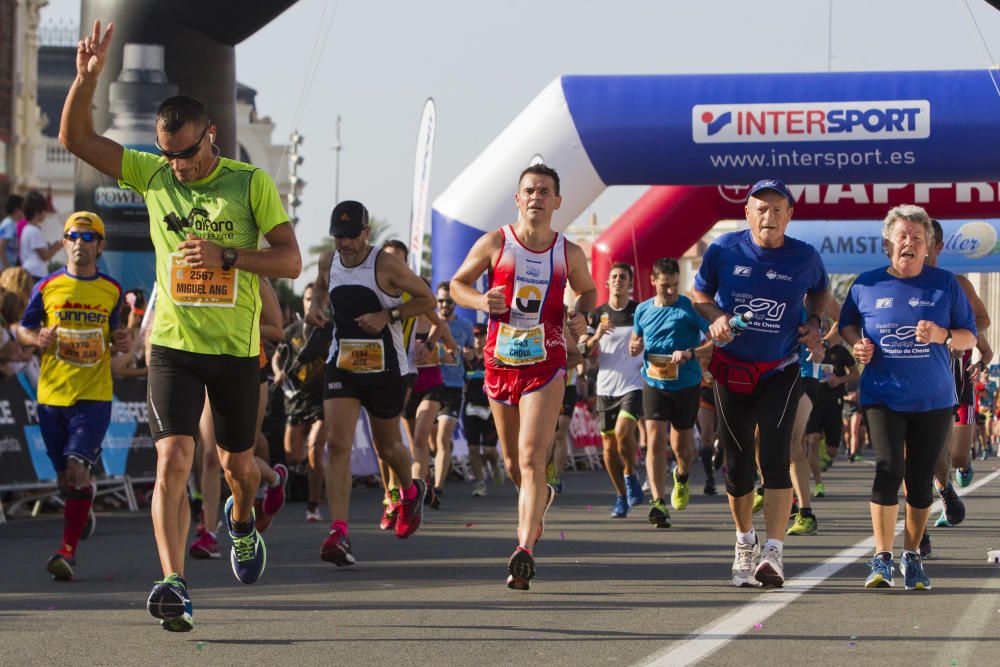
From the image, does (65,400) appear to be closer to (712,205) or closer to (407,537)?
(407,537)

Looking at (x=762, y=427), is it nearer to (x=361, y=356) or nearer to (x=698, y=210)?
(x=361, y=356)

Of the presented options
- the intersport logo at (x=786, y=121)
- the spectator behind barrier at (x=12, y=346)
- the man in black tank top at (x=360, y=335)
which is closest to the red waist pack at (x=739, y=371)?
the man in black tank top at (x=360, y=335)

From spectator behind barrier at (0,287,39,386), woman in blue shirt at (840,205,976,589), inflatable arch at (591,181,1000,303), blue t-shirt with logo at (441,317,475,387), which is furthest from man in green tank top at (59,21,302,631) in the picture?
inflatable arch at (591,181,1000,303)

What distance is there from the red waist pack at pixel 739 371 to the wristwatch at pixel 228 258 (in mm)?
2859

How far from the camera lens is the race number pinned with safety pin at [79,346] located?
9523 millimetres

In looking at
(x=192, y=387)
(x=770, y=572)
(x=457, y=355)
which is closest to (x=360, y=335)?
(x=770, y=572)

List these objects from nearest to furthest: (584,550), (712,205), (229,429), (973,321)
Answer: (229,429) < (973,321) < (584,550) < (712,205)

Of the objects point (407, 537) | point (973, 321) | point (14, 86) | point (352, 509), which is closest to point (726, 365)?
point (973, 321)

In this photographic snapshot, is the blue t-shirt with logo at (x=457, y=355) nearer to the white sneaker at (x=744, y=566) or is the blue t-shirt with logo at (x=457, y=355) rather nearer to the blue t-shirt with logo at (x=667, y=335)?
the blue t-shirt with logo at (x=667, y=335)

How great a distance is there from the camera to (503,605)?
766 cm

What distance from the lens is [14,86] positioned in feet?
194

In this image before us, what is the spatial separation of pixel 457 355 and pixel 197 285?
8.95 metres

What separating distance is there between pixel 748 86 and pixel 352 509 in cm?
738

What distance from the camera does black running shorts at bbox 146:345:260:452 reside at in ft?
22.5
